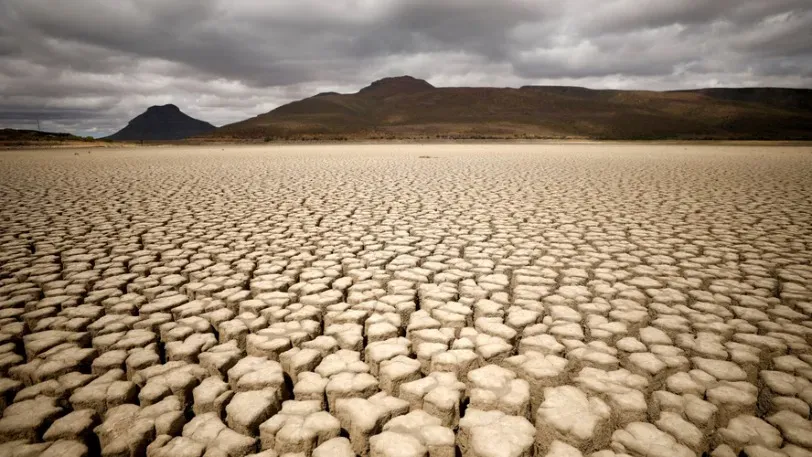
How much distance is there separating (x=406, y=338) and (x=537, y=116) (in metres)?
67.7

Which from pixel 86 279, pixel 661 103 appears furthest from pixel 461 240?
pixel 661 103

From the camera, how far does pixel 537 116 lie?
2474 inches

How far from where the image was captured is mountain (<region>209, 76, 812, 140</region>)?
51031 millimetres

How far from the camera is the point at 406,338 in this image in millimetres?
1752

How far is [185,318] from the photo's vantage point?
1947 millimetres

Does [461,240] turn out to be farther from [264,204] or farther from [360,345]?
[264,204]

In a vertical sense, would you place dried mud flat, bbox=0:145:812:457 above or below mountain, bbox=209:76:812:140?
below

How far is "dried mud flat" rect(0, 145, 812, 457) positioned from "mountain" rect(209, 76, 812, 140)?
40283 millimetres

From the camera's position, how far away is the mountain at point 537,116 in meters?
51.0

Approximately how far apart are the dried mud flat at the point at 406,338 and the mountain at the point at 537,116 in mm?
40283

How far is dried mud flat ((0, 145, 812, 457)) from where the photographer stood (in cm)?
120

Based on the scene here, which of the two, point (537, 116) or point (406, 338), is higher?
point (537, 116)

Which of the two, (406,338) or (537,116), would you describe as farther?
(537,116)

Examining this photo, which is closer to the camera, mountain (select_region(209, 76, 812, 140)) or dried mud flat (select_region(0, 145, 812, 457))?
dried mud flat (select_region(0, 145, 812, 457))
